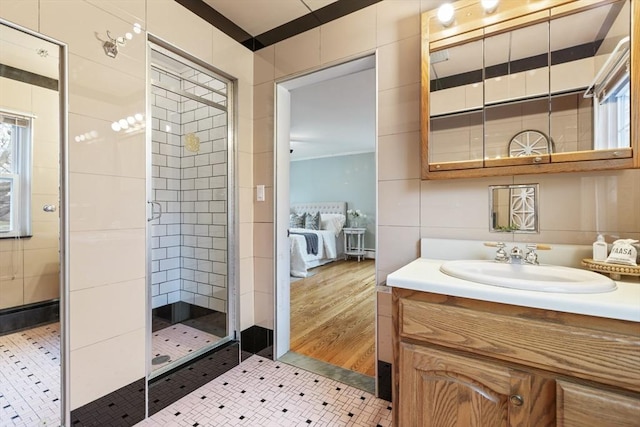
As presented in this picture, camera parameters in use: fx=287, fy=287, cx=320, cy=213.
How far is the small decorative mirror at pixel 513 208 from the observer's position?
133 cm

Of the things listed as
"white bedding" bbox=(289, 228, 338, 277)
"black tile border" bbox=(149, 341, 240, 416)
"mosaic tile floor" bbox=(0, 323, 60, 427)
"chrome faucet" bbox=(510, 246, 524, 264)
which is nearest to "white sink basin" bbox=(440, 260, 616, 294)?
"chrome faucet" bbox=(510, 246, 524, 264)

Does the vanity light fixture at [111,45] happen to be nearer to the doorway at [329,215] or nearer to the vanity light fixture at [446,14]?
the doorway at [329,215]

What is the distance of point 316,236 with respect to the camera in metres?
5.37

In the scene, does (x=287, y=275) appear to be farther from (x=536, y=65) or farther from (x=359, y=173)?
(x=359, y=173)

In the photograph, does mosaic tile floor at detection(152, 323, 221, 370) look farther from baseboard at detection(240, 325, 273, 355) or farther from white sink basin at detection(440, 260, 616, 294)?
white sink basin at detection(440, 260, 616, 294)

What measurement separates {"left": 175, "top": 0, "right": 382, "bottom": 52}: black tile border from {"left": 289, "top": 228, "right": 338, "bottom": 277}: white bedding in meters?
2.38

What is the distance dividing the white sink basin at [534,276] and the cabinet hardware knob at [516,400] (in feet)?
1.08

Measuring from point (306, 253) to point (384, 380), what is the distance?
11.1 feet

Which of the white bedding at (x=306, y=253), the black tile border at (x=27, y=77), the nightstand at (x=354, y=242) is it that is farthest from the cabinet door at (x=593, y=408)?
the nightstand at (x=354, y=242)

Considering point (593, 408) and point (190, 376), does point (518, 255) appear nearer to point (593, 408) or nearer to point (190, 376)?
point (593, 408)

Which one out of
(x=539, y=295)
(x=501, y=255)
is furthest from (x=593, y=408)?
(x=501, y=255)

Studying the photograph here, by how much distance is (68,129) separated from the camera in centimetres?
127

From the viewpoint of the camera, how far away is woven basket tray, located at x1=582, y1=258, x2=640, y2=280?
1.01 m

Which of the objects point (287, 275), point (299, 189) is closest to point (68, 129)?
point (287, 275)
